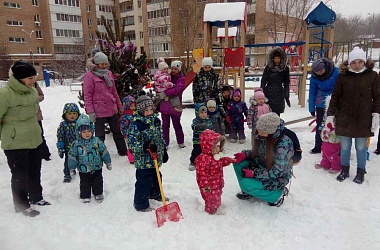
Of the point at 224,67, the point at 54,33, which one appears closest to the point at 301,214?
the point at 224,67

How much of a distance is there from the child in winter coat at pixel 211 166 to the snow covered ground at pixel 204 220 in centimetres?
29

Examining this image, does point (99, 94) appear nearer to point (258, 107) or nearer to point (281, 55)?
point (258, 107)

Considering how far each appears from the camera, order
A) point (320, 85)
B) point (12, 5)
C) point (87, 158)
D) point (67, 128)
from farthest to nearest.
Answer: point (12, 5), point (320, 85), point (67, 128), point (87, 158)

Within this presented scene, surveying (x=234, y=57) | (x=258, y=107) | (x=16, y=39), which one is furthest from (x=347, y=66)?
(x=16, y=39)

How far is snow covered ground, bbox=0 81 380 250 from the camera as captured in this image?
2.82m

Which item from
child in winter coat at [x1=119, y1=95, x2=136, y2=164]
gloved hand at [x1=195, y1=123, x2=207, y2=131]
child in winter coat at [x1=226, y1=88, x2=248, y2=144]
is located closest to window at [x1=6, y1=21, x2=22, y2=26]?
child in winter coat at [x1=119, y1=95, x2=136, y2=164]

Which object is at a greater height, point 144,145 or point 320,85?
point 320,85

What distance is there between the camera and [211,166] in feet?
10.3

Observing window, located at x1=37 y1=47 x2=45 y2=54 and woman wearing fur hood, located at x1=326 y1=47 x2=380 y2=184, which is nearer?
woman wearing fur hood, located at x1=326 y1=47 x2=380 y2=184

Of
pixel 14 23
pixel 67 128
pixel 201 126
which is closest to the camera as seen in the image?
pixel 67 128

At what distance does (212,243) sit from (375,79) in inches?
118

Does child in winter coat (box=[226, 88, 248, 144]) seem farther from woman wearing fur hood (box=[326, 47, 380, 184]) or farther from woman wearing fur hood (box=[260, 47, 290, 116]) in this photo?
woman wearing fur hood (box=[326, 47, 380, 184])

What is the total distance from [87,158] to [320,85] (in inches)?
154

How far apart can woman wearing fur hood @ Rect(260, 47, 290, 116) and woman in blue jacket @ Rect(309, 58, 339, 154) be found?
21.9 inches
